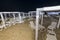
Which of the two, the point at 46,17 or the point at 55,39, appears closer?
the point at 55,39

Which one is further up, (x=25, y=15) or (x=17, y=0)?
(x=17, y=0)

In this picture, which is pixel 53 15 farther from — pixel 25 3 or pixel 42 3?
pixel 25 3

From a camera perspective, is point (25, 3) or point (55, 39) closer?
point (55, 39)

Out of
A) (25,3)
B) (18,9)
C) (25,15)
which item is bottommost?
(25,15)

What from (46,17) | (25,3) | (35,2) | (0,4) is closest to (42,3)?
(35,2)

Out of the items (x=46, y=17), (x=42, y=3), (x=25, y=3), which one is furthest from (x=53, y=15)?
(x=25, y=3)

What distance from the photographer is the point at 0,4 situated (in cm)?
306

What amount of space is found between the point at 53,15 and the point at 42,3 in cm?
128

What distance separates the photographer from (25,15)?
4.36m

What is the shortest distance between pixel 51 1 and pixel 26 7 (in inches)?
41.4

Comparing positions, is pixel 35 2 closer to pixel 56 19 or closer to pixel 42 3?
pixel 42 3

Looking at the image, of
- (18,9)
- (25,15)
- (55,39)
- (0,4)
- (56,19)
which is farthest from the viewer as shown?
(25,15)

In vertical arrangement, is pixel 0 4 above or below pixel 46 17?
above

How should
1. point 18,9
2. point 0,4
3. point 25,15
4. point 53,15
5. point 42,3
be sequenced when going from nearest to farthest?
point 53,15
point 0,4
point 42,3
point 18,9
point 25,15
